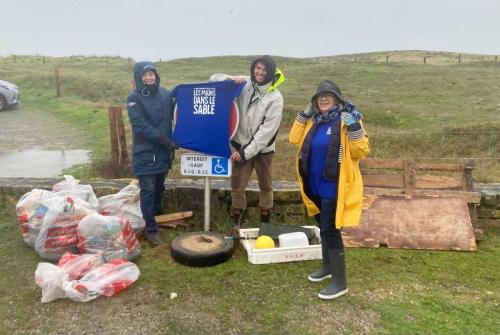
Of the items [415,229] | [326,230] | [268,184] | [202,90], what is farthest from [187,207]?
[415,229]

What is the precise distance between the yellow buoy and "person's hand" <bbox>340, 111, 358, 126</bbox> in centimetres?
167

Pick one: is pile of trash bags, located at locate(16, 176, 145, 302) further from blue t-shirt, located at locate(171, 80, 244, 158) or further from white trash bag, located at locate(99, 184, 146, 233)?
blue t-shirt, located at locate(171, 80, 244, 158)

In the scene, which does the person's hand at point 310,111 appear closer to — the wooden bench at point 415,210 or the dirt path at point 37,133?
the wooden bench at point 415,210

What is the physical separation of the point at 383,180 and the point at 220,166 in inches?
81.3

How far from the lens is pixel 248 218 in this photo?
5.75 m

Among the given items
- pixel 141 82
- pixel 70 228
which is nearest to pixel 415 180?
pixel 141 82

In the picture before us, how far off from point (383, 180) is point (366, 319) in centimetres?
241

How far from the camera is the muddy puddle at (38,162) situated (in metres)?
8.63

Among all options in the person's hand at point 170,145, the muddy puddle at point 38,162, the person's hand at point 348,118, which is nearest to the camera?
the person's hand at point 348,118

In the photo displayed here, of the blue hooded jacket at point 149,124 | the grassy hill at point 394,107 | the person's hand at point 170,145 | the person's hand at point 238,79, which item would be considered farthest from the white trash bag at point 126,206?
the grassy hill at point 394,107

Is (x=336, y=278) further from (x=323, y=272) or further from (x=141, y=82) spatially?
(x=141, y=82)

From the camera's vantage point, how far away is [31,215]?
4.84m

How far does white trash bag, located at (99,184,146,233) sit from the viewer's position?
5176 millimetres

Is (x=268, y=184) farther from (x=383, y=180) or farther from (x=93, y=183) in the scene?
(x=93, y=183)
